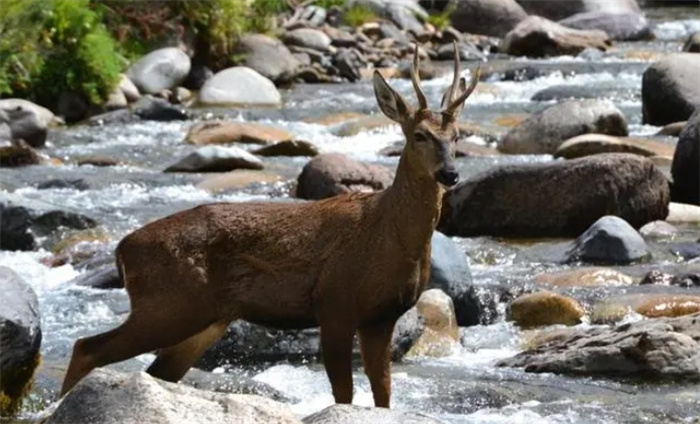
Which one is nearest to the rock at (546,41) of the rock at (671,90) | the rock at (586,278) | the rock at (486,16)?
the rock at (486,16)

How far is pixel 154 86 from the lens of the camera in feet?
84.1

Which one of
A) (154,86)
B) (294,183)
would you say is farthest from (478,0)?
(294,183)

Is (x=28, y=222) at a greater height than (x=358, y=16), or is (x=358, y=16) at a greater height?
(x=28, y=222)

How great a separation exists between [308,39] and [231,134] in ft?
28.6

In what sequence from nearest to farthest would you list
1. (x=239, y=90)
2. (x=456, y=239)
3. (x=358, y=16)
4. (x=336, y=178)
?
1. (x=456, y=239)
2. (x=336, y=178)
3. (x=239, y=90)
4. (x=358, y=16)

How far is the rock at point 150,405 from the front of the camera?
6.18 m

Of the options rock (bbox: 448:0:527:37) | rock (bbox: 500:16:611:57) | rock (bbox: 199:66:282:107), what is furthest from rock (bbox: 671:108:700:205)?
rock (bbox: 448:0:527:37)

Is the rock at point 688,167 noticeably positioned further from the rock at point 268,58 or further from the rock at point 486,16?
the rock at point 486,16

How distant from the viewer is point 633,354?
1059 cm

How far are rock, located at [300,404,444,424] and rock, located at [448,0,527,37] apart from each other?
29061 mm

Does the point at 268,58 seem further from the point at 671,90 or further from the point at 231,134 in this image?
the point at 671,90

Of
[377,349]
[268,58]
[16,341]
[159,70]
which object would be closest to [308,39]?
[268,58]

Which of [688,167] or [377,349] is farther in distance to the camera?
[688,167]

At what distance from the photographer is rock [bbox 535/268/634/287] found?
13562 millimetres
